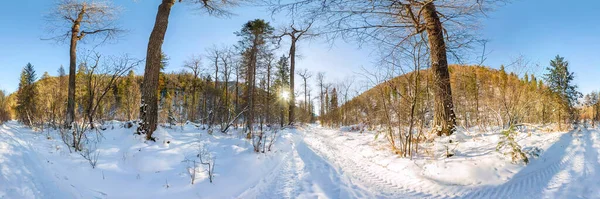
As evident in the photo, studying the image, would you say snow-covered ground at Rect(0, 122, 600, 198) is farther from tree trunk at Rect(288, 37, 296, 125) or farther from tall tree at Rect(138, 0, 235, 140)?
tree trunk at Rect(288, 37, 296, 125)

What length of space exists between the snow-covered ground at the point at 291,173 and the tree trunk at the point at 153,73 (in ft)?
1.58

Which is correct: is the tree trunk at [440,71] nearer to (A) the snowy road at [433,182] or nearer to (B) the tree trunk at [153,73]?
(A) the snowy road at [433,182]

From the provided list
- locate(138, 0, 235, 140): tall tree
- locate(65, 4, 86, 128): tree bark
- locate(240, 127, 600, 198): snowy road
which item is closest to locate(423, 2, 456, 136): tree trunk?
locate(240, 127, 600, 198): snowy road

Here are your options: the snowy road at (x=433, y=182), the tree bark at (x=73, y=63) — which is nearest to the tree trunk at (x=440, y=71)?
the snowy road at (x=433, y=182)

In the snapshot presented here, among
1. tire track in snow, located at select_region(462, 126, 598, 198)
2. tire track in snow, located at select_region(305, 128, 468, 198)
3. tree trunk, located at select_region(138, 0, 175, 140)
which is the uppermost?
tree trunk, located at select_region(138, 0, 175, 140)

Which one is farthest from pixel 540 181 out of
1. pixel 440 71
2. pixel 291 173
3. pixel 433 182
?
pixel 291 173

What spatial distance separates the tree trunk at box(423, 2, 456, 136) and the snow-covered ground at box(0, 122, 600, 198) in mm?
672

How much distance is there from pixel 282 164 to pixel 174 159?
72.0 inches

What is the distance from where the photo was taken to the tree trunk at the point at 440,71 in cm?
558

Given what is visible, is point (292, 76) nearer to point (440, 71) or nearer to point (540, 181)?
point (440, 71)

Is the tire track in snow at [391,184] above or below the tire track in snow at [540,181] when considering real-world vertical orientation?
below

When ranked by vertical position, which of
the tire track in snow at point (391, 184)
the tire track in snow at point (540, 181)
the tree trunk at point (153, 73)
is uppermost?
the tree trunk at point (153, 73)

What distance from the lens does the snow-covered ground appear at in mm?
2572

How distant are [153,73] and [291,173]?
12.8 ft
